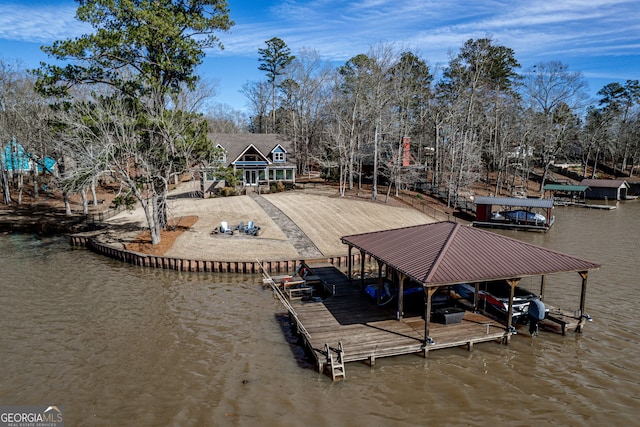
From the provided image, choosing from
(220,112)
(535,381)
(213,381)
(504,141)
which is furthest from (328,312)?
(220,112)

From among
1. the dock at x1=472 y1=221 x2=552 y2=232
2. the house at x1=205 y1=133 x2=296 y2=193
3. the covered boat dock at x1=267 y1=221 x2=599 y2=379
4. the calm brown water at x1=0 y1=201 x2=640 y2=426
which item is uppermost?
the house at x1=205 y1=133 x2=296 y2=193

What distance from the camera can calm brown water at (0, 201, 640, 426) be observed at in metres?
12.5

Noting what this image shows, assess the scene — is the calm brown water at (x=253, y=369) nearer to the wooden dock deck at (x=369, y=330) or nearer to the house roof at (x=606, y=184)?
the wooden dock deck at (x=369, y=330)

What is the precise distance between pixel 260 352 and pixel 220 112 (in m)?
110

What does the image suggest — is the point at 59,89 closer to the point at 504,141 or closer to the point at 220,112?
the point at 504,141

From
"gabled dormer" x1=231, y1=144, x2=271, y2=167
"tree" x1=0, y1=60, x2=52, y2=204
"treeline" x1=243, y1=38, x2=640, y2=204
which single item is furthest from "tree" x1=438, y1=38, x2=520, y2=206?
"tree" x1=0, y1=60, x2=52, y2=204

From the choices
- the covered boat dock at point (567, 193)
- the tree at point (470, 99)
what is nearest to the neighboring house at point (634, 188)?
the covered boat dock at point (567, 193)

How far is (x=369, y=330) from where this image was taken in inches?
650

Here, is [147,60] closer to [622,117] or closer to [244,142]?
[244,142]

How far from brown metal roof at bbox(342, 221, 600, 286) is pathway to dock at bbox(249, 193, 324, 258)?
Result: 9.65 m

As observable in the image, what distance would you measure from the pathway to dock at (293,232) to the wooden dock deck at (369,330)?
9.16 meters

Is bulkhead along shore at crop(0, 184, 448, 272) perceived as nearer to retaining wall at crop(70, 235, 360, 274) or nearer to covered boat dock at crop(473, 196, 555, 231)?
retaining wall at crop(70, 235, 360, 274)

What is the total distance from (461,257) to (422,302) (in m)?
3.27

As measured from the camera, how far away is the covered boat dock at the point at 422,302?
15.3 metres
